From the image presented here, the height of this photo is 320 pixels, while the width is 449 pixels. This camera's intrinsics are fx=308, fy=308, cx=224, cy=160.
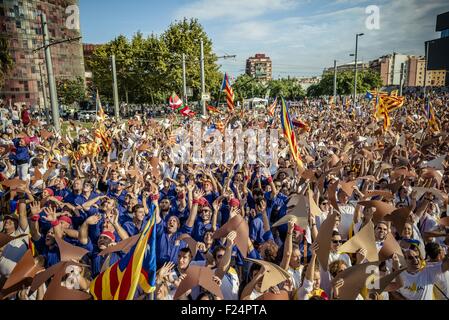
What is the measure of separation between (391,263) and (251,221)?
79.7 inches

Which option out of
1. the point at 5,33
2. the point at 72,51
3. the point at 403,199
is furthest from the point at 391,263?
the point at 72,51

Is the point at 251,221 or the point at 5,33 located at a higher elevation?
the point at 5,33

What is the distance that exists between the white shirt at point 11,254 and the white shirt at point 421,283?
4.37 metres

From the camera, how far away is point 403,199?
5391 mm

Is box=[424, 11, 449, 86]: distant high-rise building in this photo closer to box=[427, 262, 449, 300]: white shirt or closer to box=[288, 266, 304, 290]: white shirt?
box=[427, 262, 449, 300]: white shirt

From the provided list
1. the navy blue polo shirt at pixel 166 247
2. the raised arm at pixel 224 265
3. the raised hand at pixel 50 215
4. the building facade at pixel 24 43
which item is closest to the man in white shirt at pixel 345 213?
the raised arm at pixel 224 265

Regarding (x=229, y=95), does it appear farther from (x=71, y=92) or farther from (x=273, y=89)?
(x=273, y=89)

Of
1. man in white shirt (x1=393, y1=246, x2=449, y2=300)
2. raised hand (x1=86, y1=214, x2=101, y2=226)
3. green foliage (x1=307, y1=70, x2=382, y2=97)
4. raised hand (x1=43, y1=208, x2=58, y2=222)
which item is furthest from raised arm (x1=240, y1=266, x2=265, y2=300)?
green foliage (x1=307, y1=70, x2=382, y2=97)

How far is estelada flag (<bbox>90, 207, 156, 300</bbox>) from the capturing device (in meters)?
2.57

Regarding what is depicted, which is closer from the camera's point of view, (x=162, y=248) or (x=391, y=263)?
(x=391, y=263)

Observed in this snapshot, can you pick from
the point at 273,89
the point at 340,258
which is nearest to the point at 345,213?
the point at 340,258
